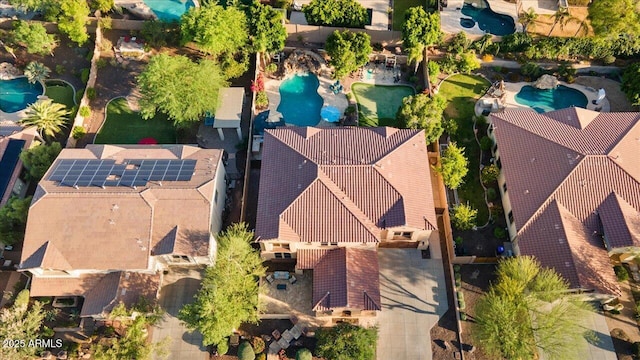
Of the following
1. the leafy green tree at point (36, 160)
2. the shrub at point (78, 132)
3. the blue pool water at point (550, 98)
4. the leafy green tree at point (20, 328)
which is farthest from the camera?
the blue pool water at point (550, 98)

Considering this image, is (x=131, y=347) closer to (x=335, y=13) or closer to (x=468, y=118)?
(x=468, y=118)

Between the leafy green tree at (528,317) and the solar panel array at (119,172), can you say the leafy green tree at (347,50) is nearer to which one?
the solar panel array at (119,172)

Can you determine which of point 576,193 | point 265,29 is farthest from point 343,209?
point 265,29

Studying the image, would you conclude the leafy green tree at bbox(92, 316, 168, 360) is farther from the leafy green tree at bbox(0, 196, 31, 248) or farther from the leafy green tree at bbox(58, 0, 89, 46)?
the leafy green tree at bbox(58, 0, 89, 46)

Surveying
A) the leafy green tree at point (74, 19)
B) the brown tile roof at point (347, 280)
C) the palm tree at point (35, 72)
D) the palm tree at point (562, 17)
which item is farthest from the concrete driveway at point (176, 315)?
the palm tree at point (562, 17)

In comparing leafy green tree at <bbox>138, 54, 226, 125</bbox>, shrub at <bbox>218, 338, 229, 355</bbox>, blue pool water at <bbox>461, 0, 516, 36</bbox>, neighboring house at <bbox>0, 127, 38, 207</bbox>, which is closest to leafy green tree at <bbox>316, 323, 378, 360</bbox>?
shrub at <bbox>218, 338, 229, 355</bbox>
